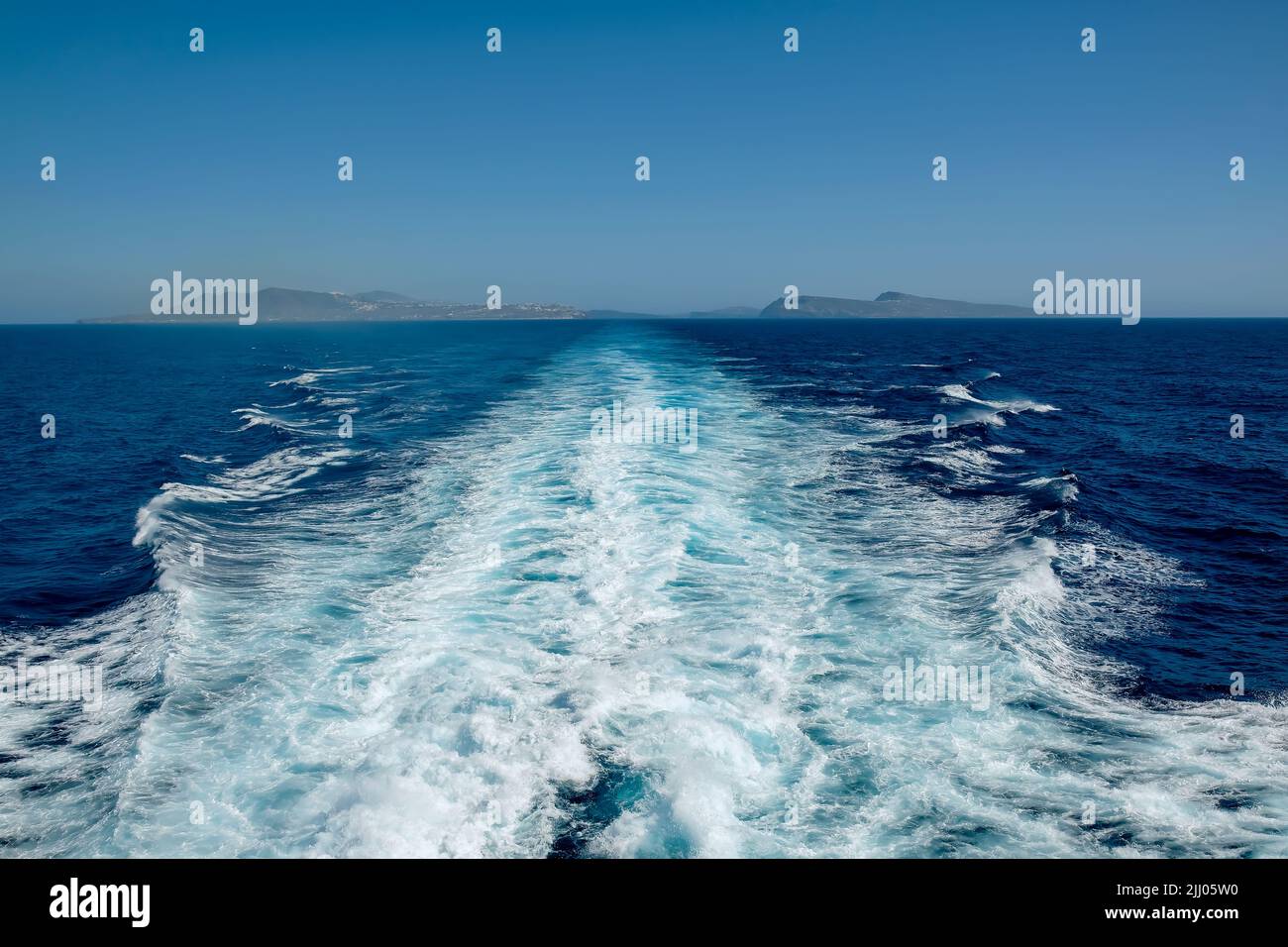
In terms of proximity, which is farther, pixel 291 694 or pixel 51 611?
pixel 51 611

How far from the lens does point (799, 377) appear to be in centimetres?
6397

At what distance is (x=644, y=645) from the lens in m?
14.5

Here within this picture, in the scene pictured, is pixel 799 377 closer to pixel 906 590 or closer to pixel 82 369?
pixel 906 590

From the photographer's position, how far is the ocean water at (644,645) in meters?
9.66

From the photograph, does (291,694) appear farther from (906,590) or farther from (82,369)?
(82,369)

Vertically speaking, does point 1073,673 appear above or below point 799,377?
below

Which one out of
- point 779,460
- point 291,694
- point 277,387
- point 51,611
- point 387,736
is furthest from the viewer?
point 277,387

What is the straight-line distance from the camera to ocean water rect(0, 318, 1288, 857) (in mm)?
9656
